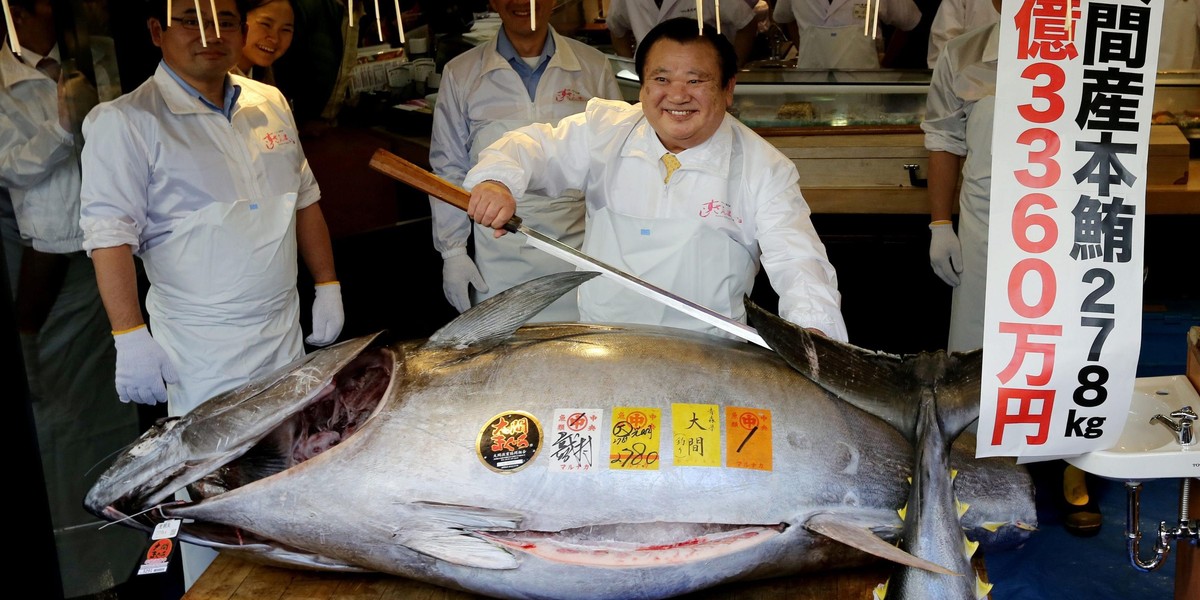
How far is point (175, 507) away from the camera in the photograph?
2520 mm

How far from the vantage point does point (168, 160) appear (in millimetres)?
3213

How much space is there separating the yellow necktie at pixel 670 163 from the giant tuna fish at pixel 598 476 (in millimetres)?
749

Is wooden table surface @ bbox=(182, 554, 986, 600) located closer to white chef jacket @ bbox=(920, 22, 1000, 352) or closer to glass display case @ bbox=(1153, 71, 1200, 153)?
white chef jacket @ bbox=(920, 22, 1000, 352)

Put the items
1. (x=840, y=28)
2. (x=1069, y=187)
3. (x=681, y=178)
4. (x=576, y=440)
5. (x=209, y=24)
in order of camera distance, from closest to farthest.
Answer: (x=1069, y=187), (x=576, y=440), (x=681, y=178), (x=209, y=24), (x=840, y=28)

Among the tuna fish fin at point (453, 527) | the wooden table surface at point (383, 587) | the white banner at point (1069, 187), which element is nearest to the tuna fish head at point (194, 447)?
the wooden table surface at point (383, 587)

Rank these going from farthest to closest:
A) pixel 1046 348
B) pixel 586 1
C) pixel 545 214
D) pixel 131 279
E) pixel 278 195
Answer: pixel 586 1
pixel 545 214
pixel 278 195
pixel 131 279
pixel 1046 348

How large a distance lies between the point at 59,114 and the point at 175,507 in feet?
5.87

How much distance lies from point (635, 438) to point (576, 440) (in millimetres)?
144

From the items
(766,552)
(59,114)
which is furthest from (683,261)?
(59,114)

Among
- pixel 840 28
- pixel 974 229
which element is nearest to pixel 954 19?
pixel 840 28

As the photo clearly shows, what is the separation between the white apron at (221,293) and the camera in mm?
3287

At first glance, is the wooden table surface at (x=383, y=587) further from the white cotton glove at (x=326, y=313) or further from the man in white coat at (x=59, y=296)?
the man in white coat at (x=59, y=296)

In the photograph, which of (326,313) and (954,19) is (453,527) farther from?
(954,19)

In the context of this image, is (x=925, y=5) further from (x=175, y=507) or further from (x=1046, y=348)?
(x=175, y=507)
